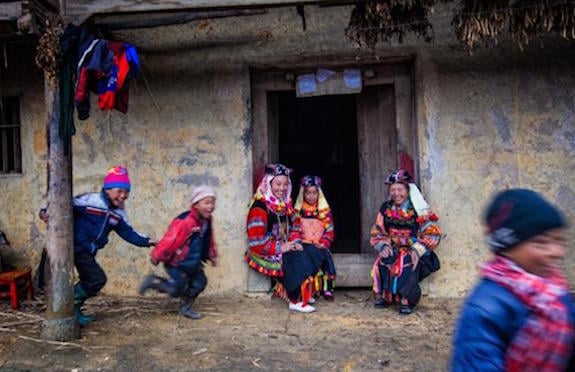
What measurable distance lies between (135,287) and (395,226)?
300cm

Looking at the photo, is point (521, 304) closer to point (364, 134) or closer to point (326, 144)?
point (364, 134)

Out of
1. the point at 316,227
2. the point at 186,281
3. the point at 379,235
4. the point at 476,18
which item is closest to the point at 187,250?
the point at 186,281

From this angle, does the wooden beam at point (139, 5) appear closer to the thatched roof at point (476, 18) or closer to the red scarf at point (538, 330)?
the thatched roof at point (476, 18)

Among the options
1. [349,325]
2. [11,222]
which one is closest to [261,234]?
[349,325]

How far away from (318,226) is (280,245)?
49 cm

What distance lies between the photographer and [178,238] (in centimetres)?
504

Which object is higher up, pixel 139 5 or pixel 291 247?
pixel 139 5

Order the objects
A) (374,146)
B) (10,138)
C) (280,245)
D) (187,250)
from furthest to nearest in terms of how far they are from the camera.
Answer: (10,138) < (374,146) < (280,245) < (187,250)

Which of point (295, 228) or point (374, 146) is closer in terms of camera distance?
point (295, 228)

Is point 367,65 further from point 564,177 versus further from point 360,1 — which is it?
point 564,177

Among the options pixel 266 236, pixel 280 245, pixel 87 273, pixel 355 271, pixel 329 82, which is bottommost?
pixel 355 271

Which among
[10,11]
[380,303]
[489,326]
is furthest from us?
[380,303]

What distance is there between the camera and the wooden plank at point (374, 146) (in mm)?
6520

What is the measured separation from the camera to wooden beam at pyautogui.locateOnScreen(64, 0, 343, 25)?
462 cm
